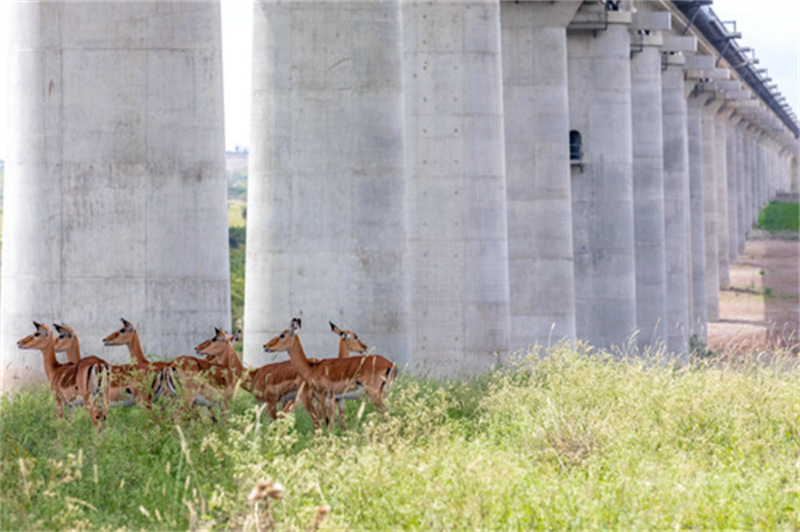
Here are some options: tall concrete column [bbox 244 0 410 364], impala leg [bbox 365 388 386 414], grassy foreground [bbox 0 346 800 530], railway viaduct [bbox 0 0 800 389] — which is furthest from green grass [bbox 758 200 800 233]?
impala leg [bbox 365 388 386 414]

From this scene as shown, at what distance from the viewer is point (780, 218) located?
448 feet

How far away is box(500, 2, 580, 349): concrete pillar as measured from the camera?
120 feet

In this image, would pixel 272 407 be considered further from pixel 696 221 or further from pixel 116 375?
pixel 696 221

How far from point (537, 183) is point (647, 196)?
11.1 metres


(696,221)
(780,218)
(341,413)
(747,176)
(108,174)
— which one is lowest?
(341,413)

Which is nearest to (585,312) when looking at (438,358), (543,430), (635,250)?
(635,250)

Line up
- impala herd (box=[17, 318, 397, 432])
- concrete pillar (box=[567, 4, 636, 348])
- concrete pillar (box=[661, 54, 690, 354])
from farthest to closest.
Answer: concrete pillar (box=[661, 54, 690, 354]) → concrete pillar (box=[567, 4, 636, 348]) → impala herd (box=[17, 318, 397, 432])

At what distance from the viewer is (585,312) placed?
141 ft

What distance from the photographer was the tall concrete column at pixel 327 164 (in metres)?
22.5

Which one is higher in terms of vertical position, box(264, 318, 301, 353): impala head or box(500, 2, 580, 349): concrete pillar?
box(500, 2, 580, 349): concrete pillar

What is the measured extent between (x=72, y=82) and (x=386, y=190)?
503cm

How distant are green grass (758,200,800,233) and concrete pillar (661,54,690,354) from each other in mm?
75176

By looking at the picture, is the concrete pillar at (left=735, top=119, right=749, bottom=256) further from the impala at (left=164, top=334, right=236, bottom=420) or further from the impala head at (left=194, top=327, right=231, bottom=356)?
the impala at (left=164, top=334, right=236, bottom=420)

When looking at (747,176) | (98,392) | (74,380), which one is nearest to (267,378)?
(98,392)
